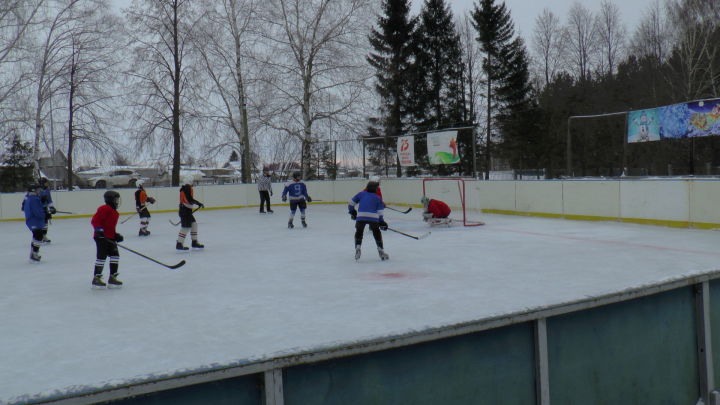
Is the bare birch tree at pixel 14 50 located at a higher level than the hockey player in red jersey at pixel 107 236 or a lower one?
higher

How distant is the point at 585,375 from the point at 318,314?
9.96 feet

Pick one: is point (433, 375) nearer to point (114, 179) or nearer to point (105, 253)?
point (105, 253)

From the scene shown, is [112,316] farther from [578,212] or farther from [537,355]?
[578,212]

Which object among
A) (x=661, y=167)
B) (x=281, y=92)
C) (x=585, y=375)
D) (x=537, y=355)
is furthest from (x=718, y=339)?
(x=281, y=92)

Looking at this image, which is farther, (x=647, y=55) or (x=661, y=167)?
(x=647, y=55)

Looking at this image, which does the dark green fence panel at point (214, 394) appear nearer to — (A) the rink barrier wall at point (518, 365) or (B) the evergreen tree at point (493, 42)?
(A) the rink barrier wall at point (518, 365)

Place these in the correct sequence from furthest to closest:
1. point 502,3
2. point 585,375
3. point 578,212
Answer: point 502,3 → point 578,212 → point 585,375

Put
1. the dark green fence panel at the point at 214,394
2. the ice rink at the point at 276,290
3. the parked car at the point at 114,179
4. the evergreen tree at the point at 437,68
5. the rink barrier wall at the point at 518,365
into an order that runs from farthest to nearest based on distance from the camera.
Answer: the parked car at the point at 114,179 → the evergreen tree at the point at 437,68 → the ice rink at the point at 276,290 → the rink barrier wall at the point at 518,365 → the dark green fence panel at the point at 214,394

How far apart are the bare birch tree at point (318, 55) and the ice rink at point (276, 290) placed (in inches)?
566

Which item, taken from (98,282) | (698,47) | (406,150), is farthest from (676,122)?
(698,47)

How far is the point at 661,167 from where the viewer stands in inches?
636

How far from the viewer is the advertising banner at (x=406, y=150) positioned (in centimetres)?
1920

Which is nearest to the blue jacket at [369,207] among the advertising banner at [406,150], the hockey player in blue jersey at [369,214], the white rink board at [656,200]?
the hockey player in blue jersey at [369,214]

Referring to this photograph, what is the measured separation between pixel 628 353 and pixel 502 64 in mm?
33113
